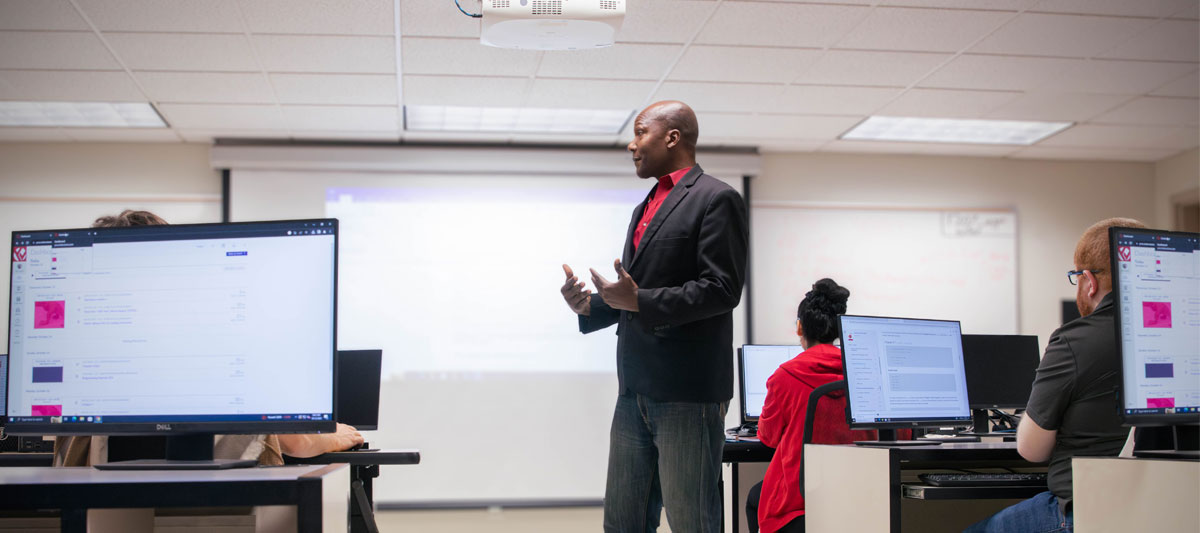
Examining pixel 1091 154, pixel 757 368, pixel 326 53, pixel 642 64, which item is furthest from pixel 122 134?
pixel 1091 154

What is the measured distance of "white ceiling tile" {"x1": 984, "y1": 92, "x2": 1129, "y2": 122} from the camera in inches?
193

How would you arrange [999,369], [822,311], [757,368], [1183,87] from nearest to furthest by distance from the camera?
[822,311] < [999,369] < [757,368] < [1183,87]

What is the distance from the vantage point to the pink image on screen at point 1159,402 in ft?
5.52

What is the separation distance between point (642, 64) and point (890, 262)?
268 cm

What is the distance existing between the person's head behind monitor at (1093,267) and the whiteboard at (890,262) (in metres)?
3.95

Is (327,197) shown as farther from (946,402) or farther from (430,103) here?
(946,402)

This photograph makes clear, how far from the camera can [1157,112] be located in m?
5.23

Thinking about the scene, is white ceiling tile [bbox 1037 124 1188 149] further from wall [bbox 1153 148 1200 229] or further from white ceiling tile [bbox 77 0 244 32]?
white ceiling tile [bbox 77 0 244 32]

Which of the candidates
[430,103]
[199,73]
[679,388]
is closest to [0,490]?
[679,388]

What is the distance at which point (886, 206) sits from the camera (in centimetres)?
619

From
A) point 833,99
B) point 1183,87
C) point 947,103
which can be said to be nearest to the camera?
point 1183,87

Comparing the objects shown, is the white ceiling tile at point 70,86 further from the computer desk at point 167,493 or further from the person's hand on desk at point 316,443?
the computer desk at point 167,493

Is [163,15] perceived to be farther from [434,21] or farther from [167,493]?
[167,493]

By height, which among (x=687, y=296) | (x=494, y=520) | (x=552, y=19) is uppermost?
(x=552, y=19)
